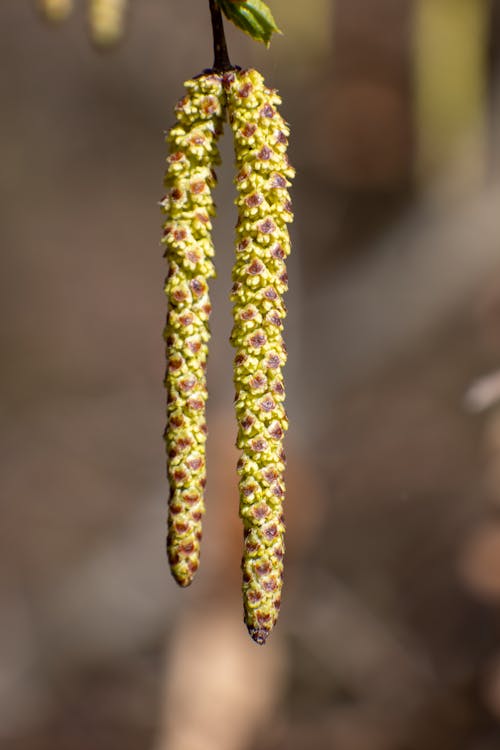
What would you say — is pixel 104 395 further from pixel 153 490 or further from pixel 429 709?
pixel 429 709

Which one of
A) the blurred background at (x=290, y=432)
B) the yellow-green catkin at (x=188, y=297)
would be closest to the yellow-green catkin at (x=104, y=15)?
the yellow-green catkin at (x=188, y=297)

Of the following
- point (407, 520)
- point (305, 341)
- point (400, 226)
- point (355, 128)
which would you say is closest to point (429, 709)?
point (407, 520)

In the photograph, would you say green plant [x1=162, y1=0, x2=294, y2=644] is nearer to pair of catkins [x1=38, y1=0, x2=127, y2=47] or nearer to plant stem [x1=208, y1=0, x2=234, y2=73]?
plant stem [x1=208, y1=0, x2=234, y2=73]

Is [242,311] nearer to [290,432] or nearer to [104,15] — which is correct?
[104,15]

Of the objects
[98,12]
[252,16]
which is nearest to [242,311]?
[252,16]

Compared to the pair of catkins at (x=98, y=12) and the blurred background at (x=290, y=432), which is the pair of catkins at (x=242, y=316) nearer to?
the pair of catkins at (x=98, y=12)

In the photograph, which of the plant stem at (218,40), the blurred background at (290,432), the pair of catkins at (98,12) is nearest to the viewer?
the plant stem at (218,40)
